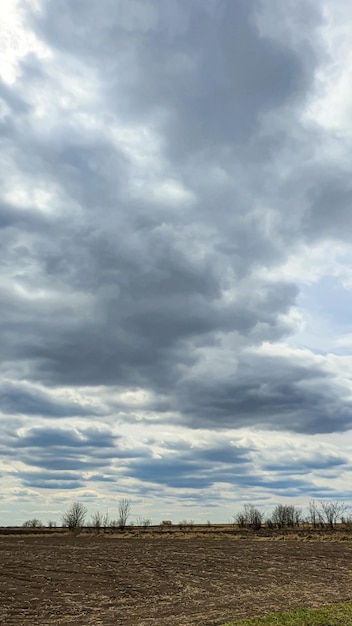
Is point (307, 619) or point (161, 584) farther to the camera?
point (161, 584)

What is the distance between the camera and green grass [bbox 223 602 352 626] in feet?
66.0

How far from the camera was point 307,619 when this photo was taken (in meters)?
20.9

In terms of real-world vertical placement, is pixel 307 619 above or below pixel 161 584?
above

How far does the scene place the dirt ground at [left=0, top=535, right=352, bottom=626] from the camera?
2514cm

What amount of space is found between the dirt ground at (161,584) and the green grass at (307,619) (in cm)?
196

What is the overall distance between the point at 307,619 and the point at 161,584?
16.0 metres

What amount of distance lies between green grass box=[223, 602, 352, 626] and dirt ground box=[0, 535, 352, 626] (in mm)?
1958

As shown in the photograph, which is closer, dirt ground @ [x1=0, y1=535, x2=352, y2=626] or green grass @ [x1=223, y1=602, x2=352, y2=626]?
green grass @ [x1=223, y1=602, x2=352, y2=626]

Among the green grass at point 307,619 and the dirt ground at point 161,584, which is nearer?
the green grass at point 307,619

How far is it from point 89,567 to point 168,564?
6.60 metres

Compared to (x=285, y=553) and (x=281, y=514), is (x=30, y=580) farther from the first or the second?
(x=281, y=514)

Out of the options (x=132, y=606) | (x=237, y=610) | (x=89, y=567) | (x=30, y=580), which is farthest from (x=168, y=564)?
(x=237, y=610)

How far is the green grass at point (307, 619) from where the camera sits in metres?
20.1

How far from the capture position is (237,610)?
82.9ft
